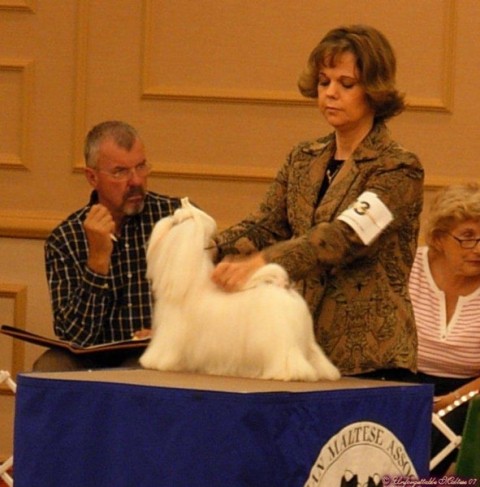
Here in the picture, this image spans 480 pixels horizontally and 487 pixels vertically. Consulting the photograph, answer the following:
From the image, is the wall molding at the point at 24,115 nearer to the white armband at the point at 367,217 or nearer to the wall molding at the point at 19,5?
the wall molding at the point at 19,5

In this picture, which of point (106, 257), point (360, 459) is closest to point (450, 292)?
point (106, 257)

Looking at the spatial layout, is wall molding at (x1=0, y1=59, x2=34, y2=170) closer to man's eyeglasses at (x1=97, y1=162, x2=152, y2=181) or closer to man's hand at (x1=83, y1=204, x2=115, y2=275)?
man's eyeglasses at (x1=97, y1=162, x2=152, y2=181)

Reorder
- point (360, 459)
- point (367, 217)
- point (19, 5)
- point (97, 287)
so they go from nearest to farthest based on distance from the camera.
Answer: point (360, 459) < point (367, 217) < point (97, 287) < point (19, 5)

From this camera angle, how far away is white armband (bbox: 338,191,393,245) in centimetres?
242

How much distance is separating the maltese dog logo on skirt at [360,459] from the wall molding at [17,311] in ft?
7.53

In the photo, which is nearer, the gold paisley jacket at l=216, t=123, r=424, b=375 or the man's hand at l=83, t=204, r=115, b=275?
the gold paisley jacket at l=216, t=123, r=424, b=375

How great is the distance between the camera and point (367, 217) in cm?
242

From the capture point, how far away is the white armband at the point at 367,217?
2.42 metres

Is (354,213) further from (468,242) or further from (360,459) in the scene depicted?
Answer: (468,242)

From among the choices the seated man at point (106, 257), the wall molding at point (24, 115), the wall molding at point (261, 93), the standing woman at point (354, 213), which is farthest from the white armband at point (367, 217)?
the wall molding at point (24, 115)

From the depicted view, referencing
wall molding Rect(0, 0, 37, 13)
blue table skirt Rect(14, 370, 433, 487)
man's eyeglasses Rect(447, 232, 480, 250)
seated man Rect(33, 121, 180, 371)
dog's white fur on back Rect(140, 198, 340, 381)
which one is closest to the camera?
blue table skirt Rect(14, 370, 433, 487)

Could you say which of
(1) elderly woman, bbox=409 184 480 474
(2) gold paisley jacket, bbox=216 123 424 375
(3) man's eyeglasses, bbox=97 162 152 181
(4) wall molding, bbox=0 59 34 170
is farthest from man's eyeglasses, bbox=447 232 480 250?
(4) wall molding, bbox=0 59 34 170

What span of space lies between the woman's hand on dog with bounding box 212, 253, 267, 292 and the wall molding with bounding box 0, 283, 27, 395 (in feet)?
7.00

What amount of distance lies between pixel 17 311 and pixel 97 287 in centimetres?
97
